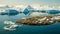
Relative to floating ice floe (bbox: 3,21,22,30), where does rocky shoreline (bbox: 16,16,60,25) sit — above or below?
above

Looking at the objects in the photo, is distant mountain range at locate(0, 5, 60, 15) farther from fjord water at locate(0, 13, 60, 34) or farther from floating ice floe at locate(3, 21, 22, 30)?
floating ice floe at locate(3, 21, 22, 30)

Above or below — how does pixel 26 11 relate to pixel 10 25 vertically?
above

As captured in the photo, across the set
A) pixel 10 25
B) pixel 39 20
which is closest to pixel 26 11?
pixel 39 20

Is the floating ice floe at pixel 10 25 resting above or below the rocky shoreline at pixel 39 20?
below

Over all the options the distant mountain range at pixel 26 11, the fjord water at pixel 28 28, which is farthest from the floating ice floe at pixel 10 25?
the distant mountain range at pixel 26 11

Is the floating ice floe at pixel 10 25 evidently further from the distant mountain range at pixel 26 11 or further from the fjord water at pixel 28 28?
the distant mountain range at pixel 26 11

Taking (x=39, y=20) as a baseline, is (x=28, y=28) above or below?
below

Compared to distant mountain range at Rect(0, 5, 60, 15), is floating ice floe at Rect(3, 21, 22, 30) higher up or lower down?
lower down

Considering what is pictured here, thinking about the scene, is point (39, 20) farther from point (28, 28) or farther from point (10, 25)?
point (10, 25)

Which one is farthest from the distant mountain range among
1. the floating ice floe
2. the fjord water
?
the floating ice floe

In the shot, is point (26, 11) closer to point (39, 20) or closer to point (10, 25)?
point (39, 20)

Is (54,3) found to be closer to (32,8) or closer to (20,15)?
(32,8)

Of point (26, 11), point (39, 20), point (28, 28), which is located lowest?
point (28, 28)

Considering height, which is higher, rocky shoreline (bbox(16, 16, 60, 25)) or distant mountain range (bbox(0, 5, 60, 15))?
distant mountain range (bbox(0, 5, 60, 15))
